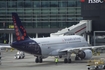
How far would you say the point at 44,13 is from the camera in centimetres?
11694

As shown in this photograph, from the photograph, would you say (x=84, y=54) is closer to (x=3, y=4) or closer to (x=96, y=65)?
(x=96, y=65)

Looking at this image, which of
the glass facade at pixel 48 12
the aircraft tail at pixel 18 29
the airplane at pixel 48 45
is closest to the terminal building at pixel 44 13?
the glass facade at pixel 48 12

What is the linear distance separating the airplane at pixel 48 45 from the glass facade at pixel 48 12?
126 feet

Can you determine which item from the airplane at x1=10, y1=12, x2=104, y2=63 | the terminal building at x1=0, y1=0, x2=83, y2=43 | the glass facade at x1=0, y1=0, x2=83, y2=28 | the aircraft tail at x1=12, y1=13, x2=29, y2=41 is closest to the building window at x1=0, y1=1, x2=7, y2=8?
the terminal building at x1=0, y1=0, x2=83, y2=43

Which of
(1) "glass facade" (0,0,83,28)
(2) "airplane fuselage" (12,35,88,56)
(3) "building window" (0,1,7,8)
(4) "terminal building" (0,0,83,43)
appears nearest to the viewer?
(2) "airplane fuselage" (12,35,88,56)

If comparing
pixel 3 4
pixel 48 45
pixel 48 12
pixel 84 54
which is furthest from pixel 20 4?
pixel 84 54

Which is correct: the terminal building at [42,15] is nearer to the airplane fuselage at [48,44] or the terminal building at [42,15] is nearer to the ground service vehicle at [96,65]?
the airplane fuselage at [48,44]

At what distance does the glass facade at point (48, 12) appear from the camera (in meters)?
117

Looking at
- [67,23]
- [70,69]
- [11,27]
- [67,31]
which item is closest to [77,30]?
[67,31]

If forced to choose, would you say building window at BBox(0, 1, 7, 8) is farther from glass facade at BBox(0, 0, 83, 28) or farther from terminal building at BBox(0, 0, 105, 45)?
glass facade at BBox(0, 0, 83, 28)

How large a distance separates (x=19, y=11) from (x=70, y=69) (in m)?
59.4

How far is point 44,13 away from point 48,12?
46.2 inches

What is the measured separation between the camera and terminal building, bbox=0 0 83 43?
11650cm

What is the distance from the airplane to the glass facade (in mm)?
38289
